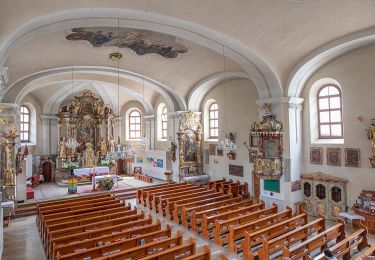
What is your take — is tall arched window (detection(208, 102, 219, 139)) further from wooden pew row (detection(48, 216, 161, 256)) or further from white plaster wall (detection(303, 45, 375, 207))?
wooden pew row (detection(48, 216, 161, 256))

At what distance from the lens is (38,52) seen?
37.7 ft

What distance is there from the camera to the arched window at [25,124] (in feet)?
66.9

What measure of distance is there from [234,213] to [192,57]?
7388 millimetres

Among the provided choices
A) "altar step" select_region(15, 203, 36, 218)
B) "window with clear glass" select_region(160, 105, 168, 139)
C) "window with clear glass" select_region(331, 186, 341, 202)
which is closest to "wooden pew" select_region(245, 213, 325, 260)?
"window with clear glass" select_region(331, 186, 341, 202)

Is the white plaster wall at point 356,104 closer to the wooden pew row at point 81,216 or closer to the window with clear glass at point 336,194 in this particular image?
the window with clear glass at point 336,194

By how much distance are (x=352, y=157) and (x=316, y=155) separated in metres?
1.48

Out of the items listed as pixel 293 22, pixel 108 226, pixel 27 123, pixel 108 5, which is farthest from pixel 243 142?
pixel 27 123

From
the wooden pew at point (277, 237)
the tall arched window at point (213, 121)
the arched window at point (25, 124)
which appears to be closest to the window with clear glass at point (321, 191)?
the wooden pew at point (277, 237)

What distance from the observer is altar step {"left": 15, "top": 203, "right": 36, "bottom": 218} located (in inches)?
510

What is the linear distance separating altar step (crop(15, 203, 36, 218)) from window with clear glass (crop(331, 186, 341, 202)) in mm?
13566

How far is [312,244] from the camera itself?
7211mm

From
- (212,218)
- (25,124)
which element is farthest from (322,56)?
(25,124)

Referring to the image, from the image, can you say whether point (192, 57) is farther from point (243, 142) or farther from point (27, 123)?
point (27, 123)

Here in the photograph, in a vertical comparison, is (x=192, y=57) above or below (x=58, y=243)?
above
